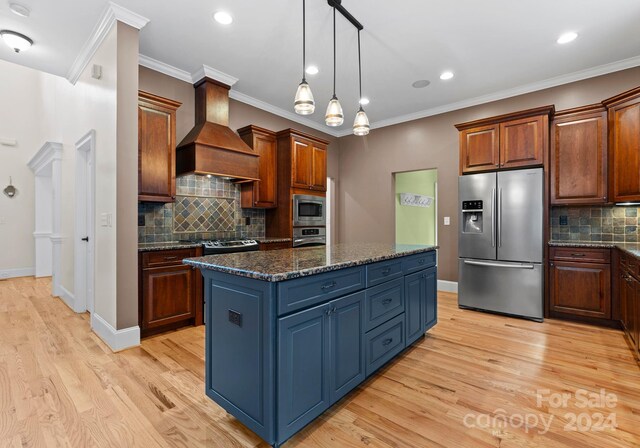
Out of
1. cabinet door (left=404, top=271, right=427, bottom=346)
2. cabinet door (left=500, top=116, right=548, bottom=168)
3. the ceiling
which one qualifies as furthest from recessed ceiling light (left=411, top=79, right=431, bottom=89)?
cabinet door (left=404, top=271, right=427, bottom=346)

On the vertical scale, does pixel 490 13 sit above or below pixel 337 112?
above

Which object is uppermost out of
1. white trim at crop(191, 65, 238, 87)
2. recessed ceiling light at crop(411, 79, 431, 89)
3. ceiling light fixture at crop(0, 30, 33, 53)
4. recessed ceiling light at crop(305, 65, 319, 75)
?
recessed ceiling light at crop(305, 65, 319, 75)

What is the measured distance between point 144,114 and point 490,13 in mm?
3463

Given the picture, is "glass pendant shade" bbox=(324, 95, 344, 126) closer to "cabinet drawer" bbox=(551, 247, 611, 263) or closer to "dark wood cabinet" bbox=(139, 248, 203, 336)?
"dark wood cabinet" bbox=(139, 248, 203, 336)

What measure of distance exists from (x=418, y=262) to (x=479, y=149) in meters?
2.16

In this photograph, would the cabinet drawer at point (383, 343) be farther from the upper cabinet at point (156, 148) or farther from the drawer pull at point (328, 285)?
the upper cabinet at point (156, 148)

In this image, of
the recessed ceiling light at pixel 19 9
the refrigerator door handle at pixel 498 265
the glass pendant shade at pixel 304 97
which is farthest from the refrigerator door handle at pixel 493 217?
the recessed ceiling light at pixel 19 9

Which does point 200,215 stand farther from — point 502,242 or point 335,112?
point 502,242

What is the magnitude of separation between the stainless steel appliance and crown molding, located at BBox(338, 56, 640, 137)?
2325 mm

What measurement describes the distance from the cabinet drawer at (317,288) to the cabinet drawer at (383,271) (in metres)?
0.10

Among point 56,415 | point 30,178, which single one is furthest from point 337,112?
point 30,178

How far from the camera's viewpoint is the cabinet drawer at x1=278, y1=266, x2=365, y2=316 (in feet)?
5.04

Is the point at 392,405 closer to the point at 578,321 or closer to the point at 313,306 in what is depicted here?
the point at 313,306

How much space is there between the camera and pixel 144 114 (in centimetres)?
323
